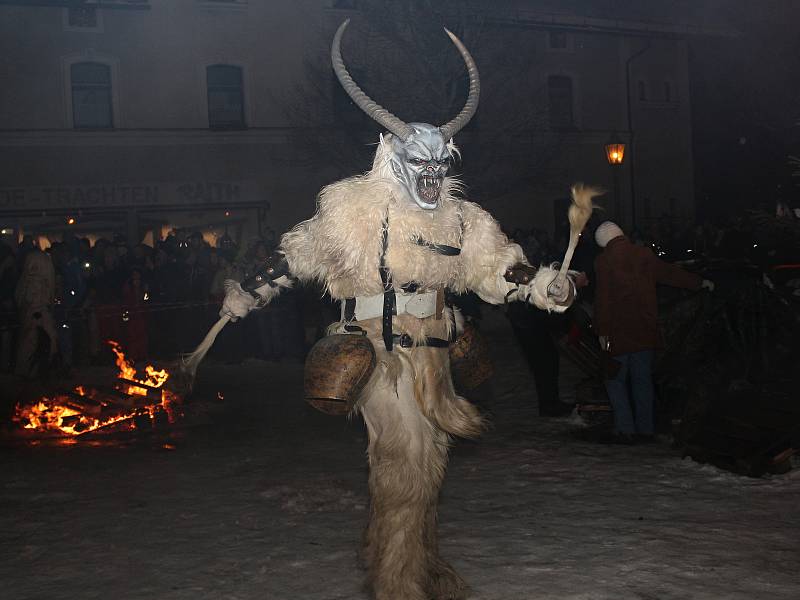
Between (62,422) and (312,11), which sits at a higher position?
(312,11)

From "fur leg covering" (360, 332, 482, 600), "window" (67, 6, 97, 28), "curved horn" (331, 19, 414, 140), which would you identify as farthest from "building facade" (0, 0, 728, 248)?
"fur leg covering" (360, 332, 482, 600)

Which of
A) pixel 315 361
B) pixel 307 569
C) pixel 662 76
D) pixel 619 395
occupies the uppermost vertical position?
pixel 662 76

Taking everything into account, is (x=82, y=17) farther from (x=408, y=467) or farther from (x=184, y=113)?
(x=408, y=467)

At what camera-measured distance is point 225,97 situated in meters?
24.4

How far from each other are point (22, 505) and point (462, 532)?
3.04 metres

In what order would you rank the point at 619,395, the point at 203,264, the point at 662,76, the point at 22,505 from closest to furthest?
the point at 22,505
the point at 619,395
the point at 203,264
the point at 662,76

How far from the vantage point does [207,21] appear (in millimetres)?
23766

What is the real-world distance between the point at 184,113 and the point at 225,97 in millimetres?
1216

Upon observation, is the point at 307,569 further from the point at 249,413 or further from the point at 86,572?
the point at 249,413

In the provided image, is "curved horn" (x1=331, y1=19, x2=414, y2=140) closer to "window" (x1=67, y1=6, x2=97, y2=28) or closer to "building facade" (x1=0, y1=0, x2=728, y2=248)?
"building facade" (x1=0, y1=0, x2=728, y2=248)

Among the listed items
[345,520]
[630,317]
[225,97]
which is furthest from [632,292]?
[225,97]

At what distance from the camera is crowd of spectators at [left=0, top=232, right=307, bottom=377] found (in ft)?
36.6

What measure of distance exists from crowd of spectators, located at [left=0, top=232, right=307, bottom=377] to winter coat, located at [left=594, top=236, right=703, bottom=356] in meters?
5.06

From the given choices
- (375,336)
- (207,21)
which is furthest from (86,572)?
(207,21)
